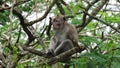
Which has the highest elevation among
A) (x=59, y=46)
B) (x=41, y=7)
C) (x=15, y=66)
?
(x=41, y=7)

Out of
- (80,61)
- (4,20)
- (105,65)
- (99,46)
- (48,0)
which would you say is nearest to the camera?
(105,65)

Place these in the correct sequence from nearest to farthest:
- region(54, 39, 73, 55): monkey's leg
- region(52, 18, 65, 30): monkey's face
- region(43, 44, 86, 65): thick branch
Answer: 1. region(43, 44, 86, 65): thick branch
2. region(52, 18, 65, 30): monkey's face
3. region(54, 39, 73, 55): monkey's leg

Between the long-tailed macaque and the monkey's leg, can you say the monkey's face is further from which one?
the monkey's leg

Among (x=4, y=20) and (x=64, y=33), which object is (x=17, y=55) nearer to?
(x=64, y=33)

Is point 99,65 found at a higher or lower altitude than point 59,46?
higher

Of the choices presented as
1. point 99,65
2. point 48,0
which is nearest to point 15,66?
point 99,65

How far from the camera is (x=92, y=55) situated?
3002 mm

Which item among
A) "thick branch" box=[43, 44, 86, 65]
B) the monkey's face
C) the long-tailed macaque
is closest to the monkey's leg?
the long-tailed macaque

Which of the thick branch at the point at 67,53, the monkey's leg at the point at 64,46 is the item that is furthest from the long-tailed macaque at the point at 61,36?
the thick branch at the point at 67,53

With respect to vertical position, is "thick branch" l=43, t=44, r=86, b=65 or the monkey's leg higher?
"thick branch" l=43, t=44, r=86, b=65

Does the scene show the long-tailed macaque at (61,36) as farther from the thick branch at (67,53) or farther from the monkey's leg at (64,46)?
the thick branch at (67,53)

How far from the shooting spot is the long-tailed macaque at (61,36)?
20.4 feet

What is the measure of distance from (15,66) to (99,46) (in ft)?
3.11

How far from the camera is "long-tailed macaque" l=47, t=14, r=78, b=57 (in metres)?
6.22
